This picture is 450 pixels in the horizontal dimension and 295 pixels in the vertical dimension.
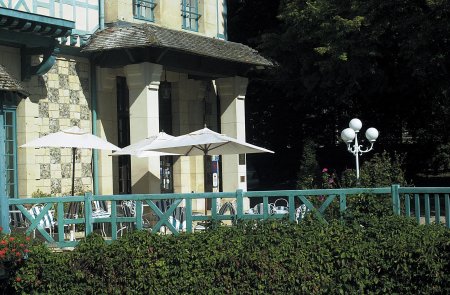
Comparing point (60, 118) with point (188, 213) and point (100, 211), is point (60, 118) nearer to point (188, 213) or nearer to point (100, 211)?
point (100, 211)

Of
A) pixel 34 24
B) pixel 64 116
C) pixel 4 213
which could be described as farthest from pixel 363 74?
pixel 4 213

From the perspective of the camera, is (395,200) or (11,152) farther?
(11,152)

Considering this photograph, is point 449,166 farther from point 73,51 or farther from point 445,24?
point 73,51

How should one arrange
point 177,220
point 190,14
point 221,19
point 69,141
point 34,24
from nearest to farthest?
1. point 177,220
2. point 69,141
3. point 34,24
4. point 190,14
5. point 221,19

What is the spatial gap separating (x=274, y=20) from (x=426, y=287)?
833 inches

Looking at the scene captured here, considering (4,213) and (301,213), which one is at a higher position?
(4,213)

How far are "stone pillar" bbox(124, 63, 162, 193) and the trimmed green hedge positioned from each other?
754 centimetres

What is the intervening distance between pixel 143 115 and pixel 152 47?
1.68m

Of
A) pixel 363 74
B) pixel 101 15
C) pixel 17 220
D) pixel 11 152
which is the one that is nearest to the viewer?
pixel 17 220

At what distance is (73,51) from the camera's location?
18156 millimetres

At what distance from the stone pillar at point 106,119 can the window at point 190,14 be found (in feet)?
11.3

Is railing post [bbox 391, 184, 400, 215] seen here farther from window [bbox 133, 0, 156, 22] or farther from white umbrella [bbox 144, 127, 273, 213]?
window [bbox 133, 0, 156, 22]

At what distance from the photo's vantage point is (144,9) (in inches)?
795

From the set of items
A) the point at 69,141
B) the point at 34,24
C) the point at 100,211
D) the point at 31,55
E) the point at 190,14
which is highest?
the point at 190,14
